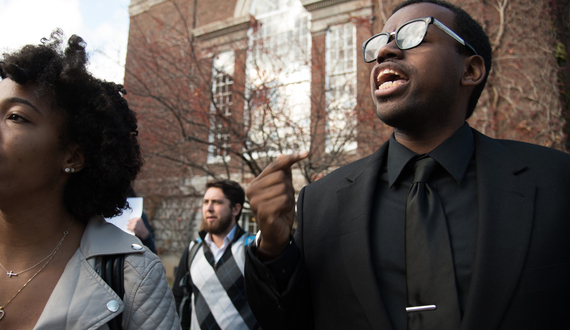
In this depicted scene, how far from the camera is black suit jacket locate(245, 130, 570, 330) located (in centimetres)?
130

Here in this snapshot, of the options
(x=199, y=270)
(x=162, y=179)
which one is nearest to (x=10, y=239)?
(x=199, y=270)

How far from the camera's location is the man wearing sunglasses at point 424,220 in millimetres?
1338

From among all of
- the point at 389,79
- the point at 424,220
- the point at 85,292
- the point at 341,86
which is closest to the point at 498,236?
the point at 424,220

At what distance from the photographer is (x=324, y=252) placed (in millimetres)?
1697

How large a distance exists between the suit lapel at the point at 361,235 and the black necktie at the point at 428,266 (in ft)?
0.42

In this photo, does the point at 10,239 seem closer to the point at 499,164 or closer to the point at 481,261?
the point at 481,261

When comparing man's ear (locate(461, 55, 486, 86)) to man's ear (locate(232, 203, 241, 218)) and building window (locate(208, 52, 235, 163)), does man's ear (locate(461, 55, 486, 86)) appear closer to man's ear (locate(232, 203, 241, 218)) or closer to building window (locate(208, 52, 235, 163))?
man's ear (locate(232, 203, 241, 218))

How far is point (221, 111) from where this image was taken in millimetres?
7609

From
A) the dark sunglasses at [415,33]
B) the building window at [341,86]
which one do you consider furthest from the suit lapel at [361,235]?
the building window at [341,86]

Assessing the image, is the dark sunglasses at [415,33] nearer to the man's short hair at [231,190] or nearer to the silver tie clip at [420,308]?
the silver tie clip at [420,308]

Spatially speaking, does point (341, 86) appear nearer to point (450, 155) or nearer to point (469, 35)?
point (469, 35)

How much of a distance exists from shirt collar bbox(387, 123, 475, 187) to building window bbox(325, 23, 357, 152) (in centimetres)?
559

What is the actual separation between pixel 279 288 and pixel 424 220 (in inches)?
24.9

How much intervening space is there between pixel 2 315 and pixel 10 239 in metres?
0.32
